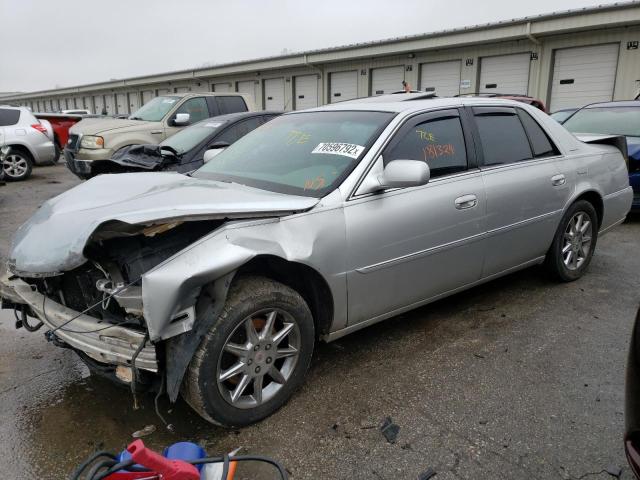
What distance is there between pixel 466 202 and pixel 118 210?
2.20 metres

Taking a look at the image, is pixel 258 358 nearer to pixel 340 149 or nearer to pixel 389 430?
pixel 389 430

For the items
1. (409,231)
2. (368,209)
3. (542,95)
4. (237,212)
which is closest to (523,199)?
(409,231)

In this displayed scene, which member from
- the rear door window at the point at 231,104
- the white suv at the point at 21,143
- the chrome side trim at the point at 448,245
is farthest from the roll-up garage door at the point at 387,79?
the chrome side trim at the point at 448,245

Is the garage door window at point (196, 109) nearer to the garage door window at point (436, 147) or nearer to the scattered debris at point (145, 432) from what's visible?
the garage door window at point (436, 147)

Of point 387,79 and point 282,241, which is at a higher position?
point 387,79

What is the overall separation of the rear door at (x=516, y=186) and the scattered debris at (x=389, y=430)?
1.57m

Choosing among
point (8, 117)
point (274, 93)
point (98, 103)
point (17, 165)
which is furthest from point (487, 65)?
point (98, 103)

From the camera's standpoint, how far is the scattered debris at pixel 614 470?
2254 mm

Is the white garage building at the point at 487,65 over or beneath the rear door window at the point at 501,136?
over

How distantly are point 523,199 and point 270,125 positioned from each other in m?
2.03

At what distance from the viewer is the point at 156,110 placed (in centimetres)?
1016

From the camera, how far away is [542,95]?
1599cm

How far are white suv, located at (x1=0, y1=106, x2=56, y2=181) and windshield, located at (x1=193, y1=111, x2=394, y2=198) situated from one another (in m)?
9.88

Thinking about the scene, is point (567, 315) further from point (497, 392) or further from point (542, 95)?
point (542, 95)
